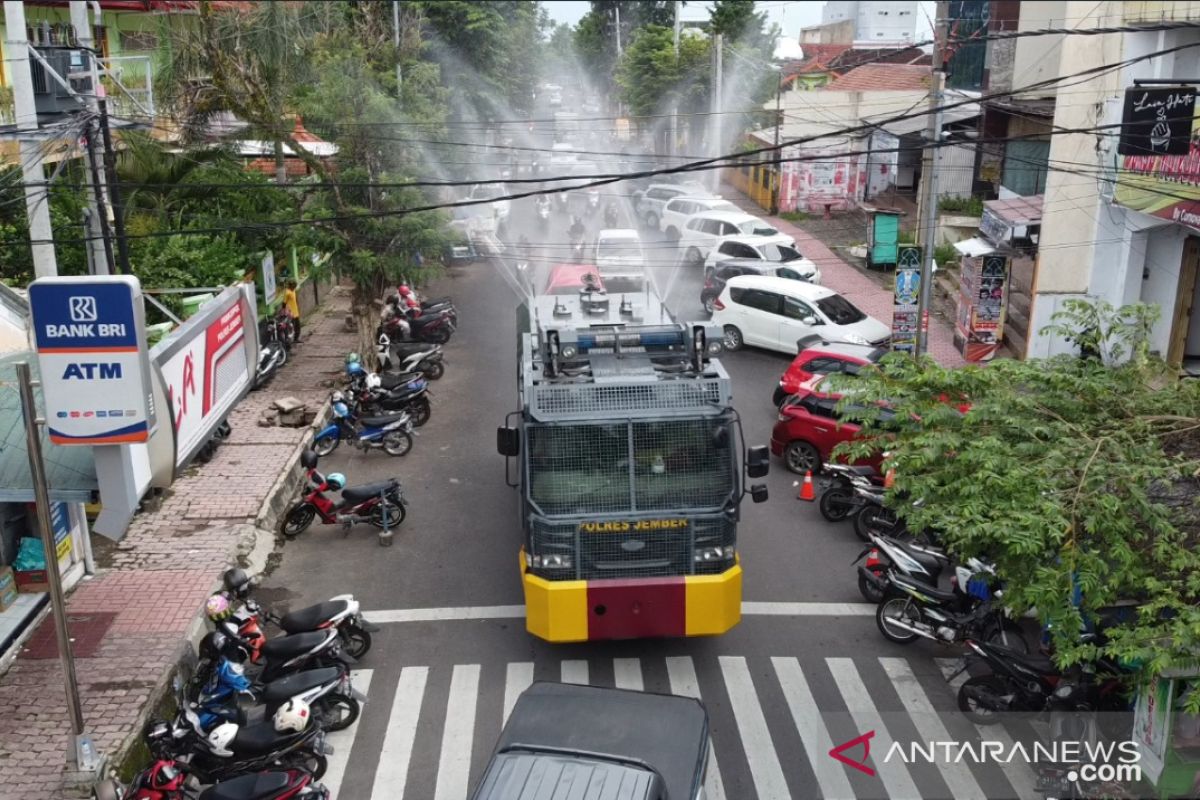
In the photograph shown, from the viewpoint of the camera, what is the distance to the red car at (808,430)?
15.1 metres

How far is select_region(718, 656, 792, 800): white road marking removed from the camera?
8523 millimetres

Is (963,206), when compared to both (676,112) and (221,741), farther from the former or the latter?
(221,741)

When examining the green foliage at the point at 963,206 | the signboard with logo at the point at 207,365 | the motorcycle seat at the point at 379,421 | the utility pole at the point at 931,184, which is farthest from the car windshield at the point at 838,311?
the signboard with logo at the point at 207,365

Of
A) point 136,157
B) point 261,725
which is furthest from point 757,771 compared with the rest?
point 136,157

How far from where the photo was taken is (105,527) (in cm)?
785

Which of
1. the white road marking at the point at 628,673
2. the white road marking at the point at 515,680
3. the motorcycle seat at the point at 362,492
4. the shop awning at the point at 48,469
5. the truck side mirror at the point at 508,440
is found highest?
the shop awning at the point at 48,469

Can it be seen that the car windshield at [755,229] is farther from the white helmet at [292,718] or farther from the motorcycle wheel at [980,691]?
the white helmet at [292,718]

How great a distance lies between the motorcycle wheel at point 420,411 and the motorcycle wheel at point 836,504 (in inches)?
280

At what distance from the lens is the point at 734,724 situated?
30.9 ft

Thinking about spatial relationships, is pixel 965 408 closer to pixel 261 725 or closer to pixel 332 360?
pixel 261 725

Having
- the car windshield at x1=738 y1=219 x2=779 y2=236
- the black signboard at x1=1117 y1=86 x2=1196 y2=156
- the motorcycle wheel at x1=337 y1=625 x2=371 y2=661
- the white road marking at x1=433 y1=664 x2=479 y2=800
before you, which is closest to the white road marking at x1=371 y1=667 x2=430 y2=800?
the white road marking at x1=433 y1=664 x2=479 y2=800

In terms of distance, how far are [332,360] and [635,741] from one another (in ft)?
50.6

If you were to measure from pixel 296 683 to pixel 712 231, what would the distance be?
78.7 feet

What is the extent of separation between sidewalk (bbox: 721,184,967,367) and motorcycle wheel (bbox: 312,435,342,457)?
36.7 feet
